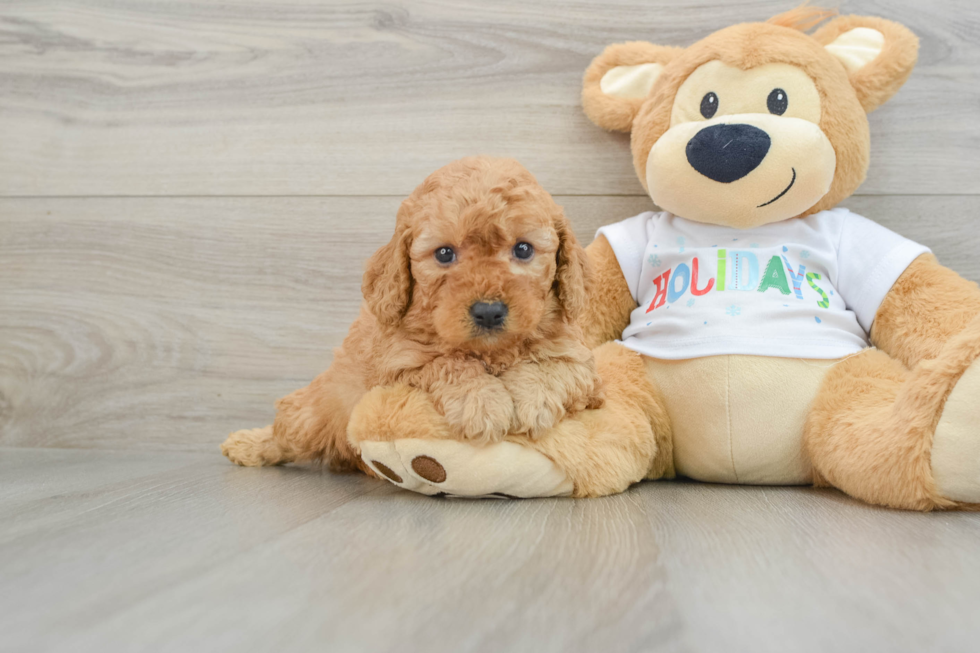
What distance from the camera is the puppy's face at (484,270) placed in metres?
0.75

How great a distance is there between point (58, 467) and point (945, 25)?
5.21ft

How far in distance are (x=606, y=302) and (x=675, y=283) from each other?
4.1 inches

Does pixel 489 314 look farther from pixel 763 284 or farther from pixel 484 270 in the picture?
pixel 763 284

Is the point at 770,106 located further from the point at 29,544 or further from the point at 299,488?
the point at 29,544

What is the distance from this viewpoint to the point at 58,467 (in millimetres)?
1094

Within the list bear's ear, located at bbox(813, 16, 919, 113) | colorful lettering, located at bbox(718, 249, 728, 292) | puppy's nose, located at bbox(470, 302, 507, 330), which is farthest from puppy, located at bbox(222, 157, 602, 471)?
bear's ear, located at bbox(813, 16, 919, 113)

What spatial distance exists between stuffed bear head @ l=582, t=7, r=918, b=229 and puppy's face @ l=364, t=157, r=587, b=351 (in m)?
0.24

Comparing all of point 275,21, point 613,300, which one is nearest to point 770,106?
point 613,300

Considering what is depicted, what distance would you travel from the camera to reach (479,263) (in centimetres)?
76

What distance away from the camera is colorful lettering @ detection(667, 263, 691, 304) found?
0.98m

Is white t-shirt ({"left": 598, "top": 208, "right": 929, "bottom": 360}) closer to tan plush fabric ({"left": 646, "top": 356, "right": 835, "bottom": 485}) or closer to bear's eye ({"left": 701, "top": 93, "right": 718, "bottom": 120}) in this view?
tan plush fabric ({"left": 646, "top": 356, "right": 835, "bottom": 485})

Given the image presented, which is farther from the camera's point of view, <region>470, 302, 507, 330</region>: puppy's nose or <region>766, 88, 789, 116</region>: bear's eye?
<region>766, 88, 789, 116</region>: bear's eye

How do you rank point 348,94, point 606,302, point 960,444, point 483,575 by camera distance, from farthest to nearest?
point 348,94 < point 606,302 < point 960,444 < point 483,575

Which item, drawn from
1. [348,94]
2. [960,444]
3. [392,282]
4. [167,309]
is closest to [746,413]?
[960,444]
